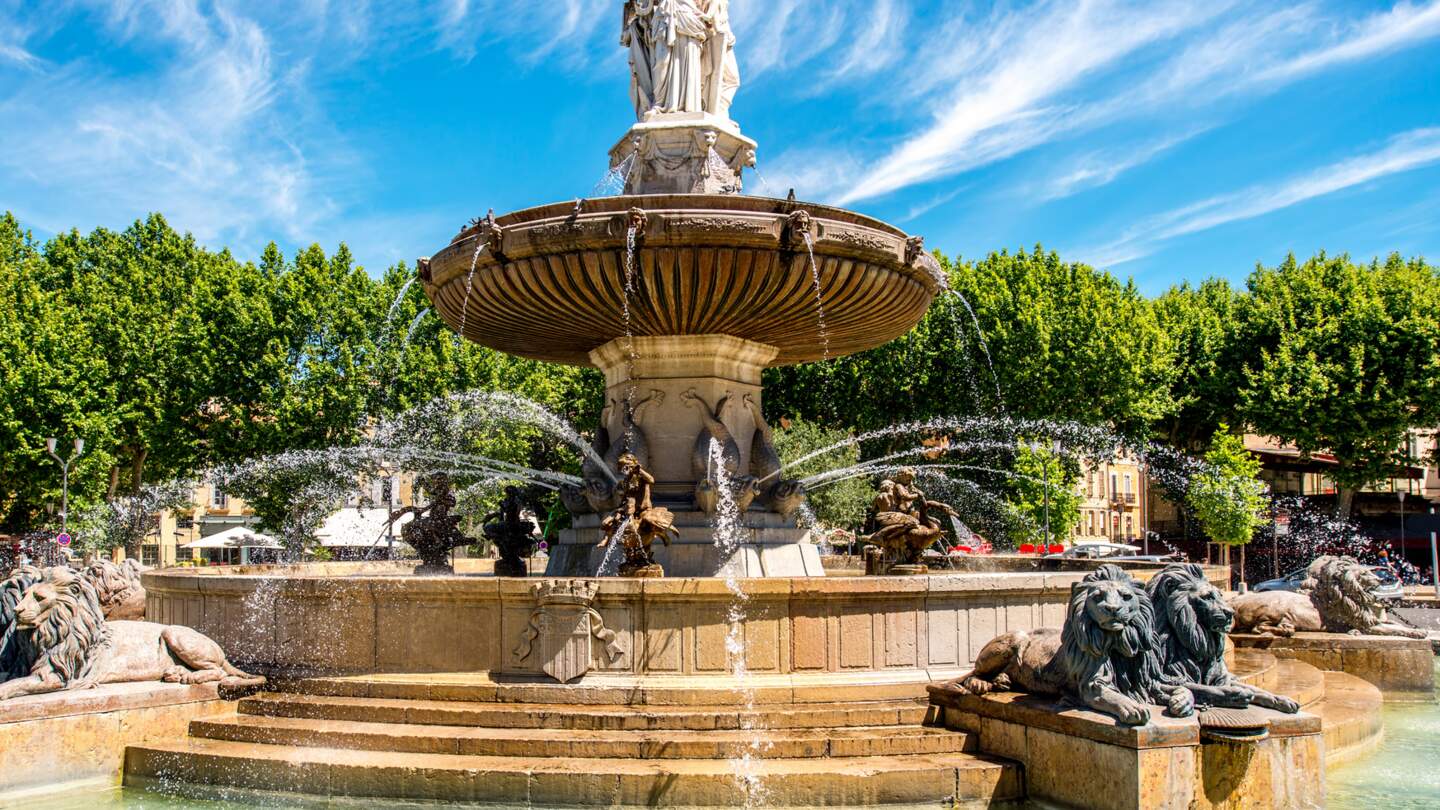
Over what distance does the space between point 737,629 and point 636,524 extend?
157 cm

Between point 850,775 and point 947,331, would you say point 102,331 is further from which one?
point 850,775

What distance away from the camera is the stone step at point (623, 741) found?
6.34 m

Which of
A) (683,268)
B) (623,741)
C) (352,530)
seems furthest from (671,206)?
(352,530)

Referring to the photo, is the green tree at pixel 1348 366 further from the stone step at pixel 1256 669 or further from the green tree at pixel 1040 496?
the stone step at pixel 1256 669

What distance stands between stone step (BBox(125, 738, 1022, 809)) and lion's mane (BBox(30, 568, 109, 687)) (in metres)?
1.52

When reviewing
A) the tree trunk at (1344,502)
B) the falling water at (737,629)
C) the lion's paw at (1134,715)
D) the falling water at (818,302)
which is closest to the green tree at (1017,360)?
the tree trunk at (1344,502)

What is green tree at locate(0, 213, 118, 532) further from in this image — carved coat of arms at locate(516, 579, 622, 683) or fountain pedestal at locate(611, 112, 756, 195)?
carved coat of arms at locate(516, 579, 622, 683)

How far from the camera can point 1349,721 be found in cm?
779

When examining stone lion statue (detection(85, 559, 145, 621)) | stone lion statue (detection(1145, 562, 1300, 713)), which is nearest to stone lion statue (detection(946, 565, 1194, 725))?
stone lion statue (detection(1145, 562, 1300, 713))

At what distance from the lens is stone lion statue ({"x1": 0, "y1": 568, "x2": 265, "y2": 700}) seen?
22.7 ft

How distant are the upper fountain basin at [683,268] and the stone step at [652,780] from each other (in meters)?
4.15

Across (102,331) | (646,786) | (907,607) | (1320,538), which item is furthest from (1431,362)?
(102,331)

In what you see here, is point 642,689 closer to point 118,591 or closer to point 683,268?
point 683,268

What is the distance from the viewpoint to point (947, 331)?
98.4ft
